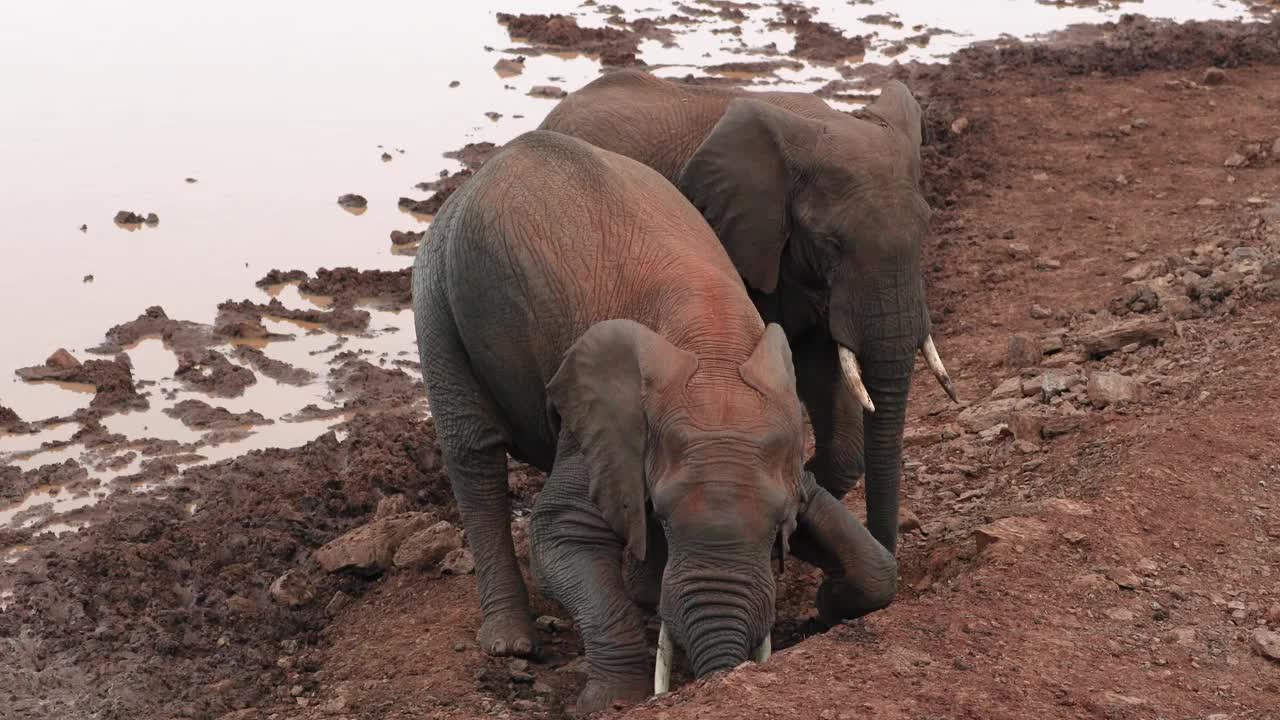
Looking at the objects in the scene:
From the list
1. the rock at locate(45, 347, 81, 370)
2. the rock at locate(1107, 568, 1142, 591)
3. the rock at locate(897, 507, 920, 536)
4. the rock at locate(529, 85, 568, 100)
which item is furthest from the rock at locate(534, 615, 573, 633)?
the rock at locate(529, 85, 568, 100)

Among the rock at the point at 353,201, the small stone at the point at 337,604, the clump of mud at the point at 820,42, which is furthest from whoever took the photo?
the clump of mud at the point at 820,42

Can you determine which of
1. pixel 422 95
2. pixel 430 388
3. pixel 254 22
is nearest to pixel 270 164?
pixel 422 95

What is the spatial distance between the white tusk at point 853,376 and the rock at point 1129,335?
9.38 feet

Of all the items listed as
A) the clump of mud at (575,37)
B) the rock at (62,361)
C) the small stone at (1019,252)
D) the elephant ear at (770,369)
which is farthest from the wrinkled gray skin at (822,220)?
the clump of mud at (575,37)

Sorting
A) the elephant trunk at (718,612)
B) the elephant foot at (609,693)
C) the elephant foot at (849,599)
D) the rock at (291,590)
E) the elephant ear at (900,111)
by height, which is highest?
the elephant ear at (900,111)

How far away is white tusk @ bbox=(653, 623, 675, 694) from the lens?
5691 millimetres

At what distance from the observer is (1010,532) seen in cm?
663

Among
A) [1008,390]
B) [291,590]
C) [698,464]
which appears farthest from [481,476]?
[1008,390]

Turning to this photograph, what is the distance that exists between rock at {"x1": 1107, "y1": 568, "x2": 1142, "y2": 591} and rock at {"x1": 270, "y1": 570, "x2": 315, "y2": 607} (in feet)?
11.5

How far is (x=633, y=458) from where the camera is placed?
561 centimetres

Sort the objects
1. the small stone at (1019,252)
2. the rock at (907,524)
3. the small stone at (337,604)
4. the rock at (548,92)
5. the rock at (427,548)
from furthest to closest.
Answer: the rock at (548,92), the small stone at (1019,252), the rock at (427,548), the small stone at (337,604), the rock at (907,524)

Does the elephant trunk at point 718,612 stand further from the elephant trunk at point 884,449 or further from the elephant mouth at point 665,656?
the elephant trunk at point 884,449

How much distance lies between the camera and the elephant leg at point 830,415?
765cm

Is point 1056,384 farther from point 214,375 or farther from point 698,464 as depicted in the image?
point 214,375
